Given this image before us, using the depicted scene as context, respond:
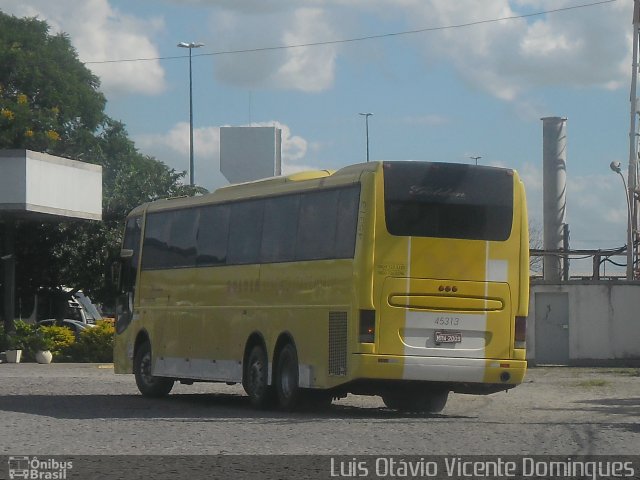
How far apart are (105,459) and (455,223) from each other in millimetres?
7963

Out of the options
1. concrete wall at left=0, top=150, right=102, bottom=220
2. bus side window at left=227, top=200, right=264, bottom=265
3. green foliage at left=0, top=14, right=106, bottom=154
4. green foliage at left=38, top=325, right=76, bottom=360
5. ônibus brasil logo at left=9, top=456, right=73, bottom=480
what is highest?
green foliage at left=0, top=14, right=106, bottom=154

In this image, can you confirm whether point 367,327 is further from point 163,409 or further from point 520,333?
point 163,409

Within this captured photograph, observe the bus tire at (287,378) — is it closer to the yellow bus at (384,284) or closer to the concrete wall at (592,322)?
the yellow bus at (384,284)

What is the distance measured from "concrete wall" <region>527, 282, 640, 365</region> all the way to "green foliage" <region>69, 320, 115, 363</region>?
Result: 40.9 ft

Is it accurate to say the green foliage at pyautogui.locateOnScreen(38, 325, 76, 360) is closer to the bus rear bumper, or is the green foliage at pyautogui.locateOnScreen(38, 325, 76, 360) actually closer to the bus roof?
the bus roof

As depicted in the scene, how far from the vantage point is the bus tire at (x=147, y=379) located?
24984 millimetres

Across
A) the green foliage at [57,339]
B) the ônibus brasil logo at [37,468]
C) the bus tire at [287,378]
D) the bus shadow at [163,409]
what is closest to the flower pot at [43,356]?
the green foliage at [57,339]

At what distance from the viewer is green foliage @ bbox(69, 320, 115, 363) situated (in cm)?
4200

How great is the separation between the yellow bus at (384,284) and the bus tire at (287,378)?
2cm

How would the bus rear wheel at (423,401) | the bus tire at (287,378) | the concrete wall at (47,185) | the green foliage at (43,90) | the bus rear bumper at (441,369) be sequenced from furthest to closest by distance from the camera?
1. the green foliage at (43,90)
2. the concrete wall at (47,185)
3. the bus rear wheel at (423,401)
4. the bus tire at (287,378)
5. the bus rear bumper at (441,369)

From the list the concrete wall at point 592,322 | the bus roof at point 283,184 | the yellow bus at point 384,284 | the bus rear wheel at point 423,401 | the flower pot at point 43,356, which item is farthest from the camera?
the flower pot at point 43,356

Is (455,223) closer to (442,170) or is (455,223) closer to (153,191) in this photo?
(442,170)

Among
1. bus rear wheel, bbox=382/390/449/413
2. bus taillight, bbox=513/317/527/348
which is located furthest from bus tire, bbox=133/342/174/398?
bus taillight, bbox=513/317/527/348

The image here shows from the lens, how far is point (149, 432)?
1584cm
